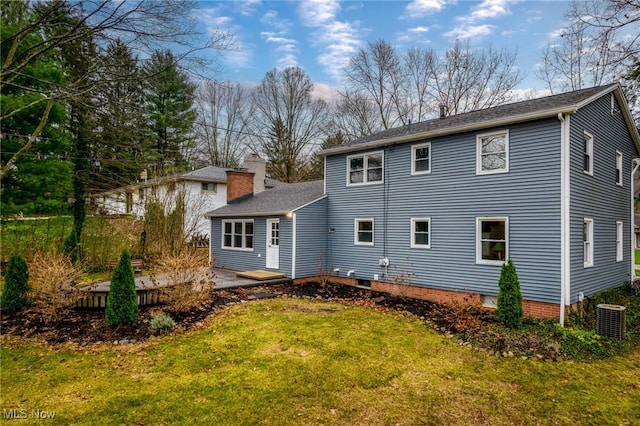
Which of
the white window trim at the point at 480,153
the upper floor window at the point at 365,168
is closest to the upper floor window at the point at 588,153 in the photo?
the white window trim at the point at 480,153

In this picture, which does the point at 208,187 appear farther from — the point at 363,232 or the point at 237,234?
the point at 363,232

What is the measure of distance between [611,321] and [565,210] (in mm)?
2622

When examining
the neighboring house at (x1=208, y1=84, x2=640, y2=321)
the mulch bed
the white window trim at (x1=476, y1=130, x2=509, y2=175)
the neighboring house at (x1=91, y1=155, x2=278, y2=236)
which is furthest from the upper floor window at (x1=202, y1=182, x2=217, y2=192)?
the white window trim at (x1=476, y1=130, x2=509, y2=175)

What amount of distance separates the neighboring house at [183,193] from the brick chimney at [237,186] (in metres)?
1.48

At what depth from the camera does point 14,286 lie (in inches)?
329

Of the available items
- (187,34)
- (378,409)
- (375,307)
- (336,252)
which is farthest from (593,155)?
(187,34)

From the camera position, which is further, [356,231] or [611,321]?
[356,231]

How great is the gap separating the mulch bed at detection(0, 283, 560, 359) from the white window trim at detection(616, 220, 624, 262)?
6.31 meters

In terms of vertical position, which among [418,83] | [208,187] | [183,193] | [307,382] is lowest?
[307,382]

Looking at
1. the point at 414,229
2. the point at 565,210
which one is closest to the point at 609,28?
the point at 565,210

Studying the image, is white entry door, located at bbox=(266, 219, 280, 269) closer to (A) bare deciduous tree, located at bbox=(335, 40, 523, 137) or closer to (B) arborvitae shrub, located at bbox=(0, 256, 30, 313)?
(B) arborvitae shrub, located at bbox=(0, 256, 30, 313)

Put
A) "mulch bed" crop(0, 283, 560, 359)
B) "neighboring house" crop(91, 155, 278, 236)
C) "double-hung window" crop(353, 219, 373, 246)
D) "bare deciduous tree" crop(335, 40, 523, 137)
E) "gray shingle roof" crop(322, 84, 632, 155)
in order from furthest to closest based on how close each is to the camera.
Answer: "bare deciduous tree" crop(335, 40, 523, 137), "neighboring house" crop(91, 155, 278, 236), "double-hung window" crop(353, 219, 373, 246), "gray shingle roof" crop(322, 84, 632, 155), "mulch bed" crop(0, 283, 560, 359)

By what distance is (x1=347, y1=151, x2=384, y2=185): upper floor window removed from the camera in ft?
41.5

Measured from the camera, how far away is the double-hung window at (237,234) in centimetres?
1550
